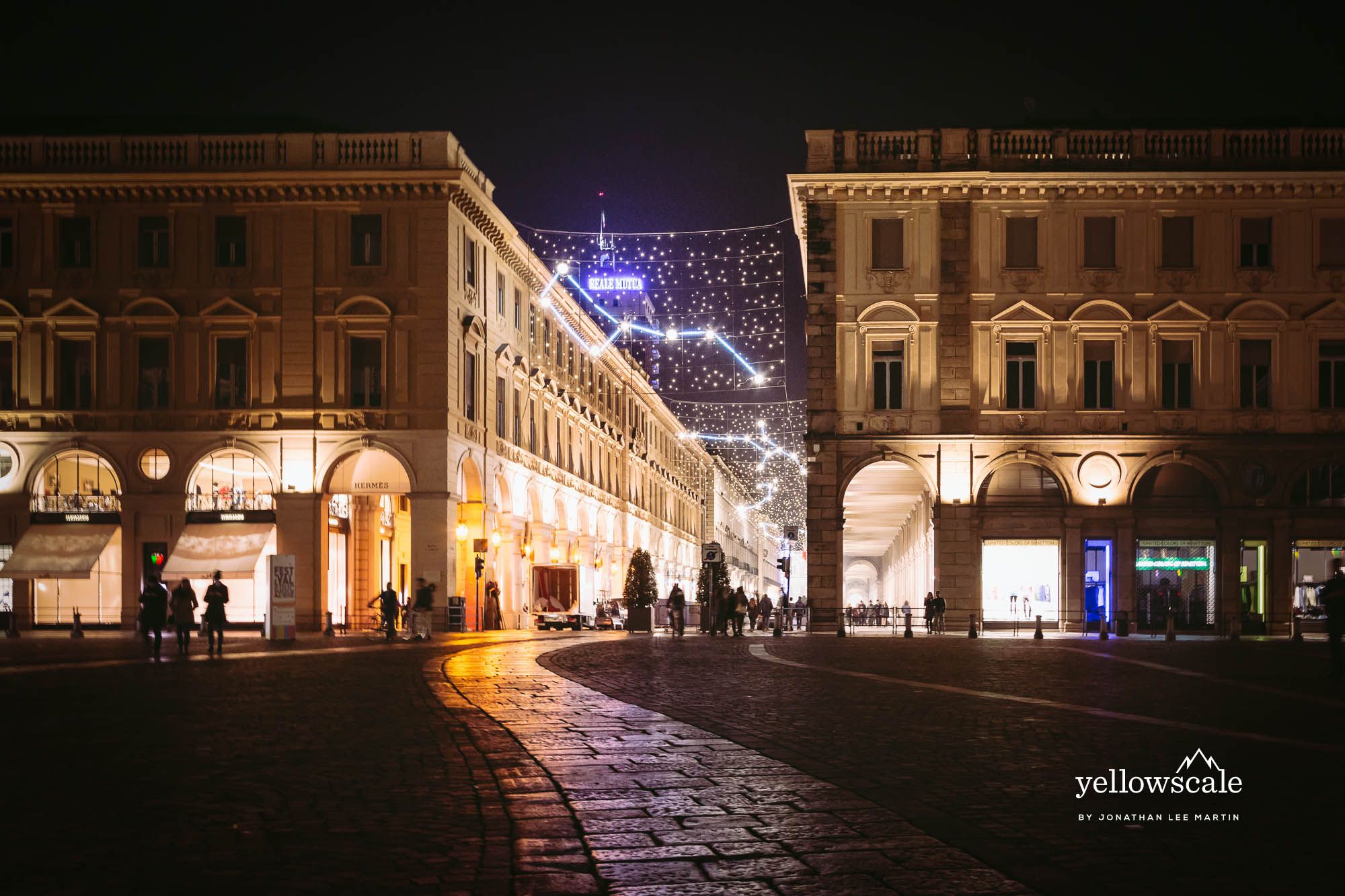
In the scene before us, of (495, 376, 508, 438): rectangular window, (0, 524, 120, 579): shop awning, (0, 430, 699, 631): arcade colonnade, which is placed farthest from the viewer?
(495, 376, 508, 438): rectangular window

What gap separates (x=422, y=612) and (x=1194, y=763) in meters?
31.5

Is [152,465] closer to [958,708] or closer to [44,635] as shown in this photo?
[44,635]

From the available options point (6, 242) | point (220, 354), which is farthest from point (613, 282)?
point (6, 242)

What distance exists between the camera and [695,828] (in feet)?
26.2

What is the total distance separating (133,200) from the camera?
4431 centimetres

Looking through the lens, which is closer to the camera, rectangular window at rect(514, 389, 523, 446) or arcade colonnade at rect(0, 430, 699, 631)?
arcade colonnade at rect(0, 430, 699, 631)

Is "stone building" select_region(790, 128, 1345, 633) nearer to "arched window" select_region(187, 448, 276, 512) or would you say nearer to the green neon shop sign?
the green neon shop sign

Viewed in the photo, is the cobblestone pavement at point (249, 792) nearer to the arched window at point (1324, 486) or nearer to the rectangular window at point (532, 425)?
the arched window at point (1324, 486)

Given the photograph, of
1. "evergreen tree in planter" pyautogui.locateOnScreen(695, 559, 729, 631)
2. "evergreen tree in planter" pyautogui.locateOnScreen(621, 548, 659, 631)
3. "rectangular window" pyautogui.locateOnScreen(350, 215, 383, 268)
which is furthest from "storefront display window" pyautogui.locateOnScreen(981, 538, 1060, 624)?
"rectangular window" pyautogui.locateOnScreen(350, 215, 383, 268)

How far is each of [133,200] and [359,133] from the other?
22.9 feet

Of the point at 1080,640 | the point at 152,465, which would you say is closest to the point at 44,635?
the point at 152,465

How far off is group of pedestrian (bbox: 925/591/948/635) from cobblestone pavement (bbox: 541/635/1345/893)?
15.6 m

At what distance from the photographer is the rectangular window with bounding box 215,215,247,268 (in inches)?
1751

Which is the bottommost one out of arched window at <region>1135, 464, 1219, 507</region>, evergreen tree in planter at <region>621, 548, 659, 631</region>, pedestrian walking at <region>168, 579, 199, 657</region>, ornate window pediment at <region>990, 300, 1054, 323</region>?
evergreen tree in planter at <region>621, 548, 659, 631</region>
